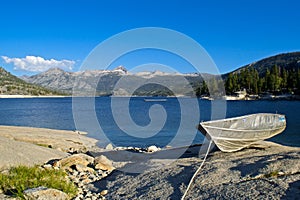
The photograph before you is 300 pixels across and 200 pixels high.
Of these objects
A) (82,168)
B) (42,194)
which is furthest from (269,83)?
(42,194)

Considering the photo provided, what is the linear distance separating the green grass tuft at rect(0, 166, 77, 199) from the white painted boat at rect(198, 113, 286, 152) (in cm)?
704

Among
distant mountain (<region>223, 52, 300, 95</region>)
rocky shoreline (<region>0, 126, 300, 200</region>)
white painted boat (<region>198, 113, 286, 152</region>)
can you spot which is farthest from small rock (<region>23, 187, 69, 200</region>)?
distant mountain (<region>223, 52, 300, 95</region>)

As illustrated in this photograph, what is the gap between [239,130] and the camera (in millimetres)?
15695

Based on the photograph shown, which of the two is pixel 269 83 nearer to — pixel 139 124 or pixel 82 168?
pixel 139 124

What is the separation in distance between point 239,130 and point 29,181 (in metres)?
10.9

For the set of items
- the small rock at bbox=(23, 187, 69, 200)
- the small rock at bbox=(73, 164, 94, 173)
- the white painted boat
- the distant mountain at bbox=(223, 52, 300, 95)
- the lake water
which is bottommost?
the lake water

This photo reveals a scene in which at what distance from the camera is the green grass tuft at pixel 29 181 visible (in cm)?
1046

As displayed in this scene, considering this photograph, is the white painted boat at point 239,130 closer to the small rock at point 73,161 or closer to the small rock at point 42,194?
the small rock at point 73,161

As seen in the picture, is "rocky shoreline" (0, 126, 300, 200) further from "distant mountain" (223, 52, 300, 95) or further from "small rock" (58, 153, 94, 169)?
"distant mountain" (223, 52, 300, 95)

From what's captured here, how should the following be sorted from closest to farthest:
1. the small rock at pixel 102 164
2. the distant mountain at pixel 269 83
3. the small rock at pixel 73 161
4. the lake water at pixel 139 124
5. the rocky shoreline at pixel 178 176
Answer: the rocky shoreline at pixel 178 176
the small rock at pixel 73 161
the small rock at pixel 102 164
the lake water at pixel 139 124
the distant mountain at pixel 269 83

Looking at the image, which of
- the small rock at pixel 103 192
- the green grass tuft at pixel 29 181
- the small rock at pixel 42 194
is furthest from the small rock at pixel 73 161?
the small rock at pixel 42 194

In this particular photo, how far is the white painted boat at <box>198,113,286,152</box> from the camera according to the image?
581 inches

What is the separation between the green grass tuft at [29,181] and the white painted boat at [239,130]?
7040 mm

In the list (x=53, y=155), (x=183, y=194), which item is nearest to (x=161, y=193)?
(x=183, y=194)
